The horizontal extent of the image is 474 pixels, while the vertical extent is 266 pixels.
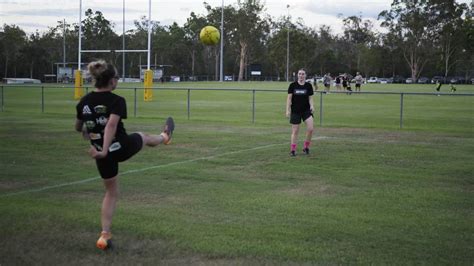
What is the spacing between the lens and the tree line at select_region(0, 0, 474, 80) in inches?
3516

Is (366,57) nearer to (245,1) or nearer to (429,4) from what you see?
(429,4)

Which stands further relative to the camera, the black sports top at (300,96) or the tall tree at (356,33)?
the tall tree at (356,33)

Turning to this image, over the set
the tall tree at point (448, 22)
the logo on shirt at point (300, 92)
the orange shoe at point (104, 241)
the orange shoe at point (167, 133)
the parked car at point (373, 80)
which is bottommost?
the orange shoe at point (104, 241)

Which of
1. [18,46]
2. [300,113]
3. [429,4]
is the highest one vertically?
[429,4]

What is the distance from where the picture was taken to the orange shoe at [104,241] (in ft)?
17.9

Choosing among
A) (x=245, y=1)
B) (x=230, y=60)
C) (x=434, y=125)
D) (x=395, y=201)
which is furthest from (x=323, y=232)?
(x=230, y=60)

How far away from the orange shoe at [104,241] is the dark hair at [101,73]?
→ 4.73 ft

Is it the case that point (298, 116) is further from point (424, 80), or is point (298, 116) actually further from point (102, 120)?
point (424, 80)

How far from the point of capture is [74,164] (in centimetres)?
1070

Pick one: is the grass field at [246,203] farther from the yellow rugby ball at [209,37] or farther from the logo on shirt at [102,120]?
the yellow rugby ball at [209,37]

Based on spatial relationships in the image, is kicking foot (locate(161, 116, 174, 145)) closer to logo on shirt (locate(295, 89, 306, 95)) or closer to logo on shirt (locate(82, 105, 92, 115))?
logo on shirt (locate(82, 105, 92, 115))

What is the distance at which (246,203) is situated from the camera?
24.6 ft

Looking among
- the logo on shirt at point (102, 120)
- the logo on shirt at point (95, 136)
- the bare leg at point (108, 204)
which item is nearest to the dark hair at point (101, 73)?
the logo on shirt at point (102, 120)

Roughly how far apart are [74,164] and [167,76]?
308ft
